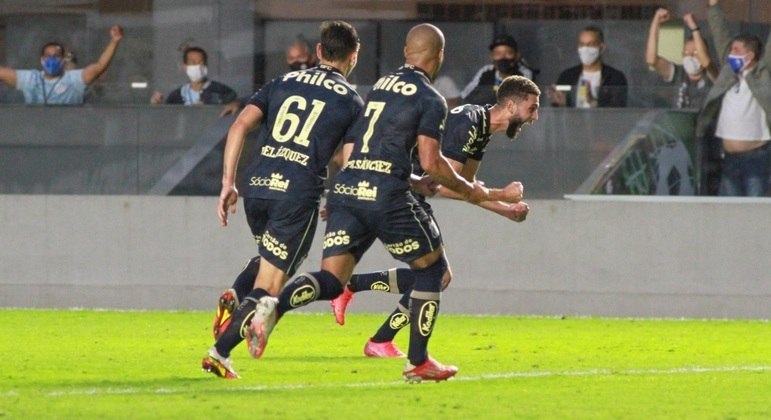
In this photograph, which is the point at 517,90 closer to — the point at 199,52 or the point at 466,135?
the point at 466,135

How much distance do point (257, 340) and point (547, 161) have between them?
857cm

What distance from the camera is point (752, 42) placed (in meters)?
18.0

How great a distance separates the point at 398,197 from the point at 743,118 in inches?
336

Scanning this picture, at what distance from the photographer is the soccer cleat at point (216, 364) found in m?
10.2

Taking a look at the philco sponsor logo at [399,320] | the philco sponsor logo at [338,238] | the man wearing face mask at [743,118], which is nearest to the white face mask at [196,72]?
the man wearing face mask at [743,118]

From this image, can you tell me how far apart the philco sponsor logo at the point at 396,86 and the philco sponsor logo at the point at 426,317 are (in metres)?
1.13

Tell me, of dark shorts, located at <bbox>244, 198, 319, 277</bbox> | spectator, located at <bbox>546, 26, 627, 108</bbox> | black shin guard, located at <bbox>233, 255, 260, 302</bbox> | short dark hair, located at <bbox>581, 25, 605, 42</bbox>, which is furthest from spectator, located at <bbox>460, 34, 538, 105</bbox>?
dark shorts, located at <bbox>244, 198, 319, 277</bbox>

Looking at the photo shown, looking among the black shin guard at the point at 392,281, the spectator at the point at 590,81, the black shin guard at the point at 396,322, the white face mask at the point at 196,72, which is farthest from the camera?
the white face mask at the point at 196,72

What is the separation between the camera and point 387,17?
18.9 meters

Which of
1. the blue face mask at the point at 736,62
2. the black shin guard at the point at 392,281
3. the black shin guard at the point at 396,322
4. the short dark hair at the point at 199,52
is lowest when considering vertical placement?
the black shin guard at the point at 396,322

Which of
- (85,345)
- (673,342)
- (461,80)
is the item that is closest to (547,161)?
(461,80)

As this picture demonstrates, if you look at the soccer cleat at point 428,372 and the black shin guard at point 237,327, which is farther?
the soccer cleat at point 428,372

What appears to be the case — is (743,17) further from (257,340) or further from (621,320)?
(257,340)

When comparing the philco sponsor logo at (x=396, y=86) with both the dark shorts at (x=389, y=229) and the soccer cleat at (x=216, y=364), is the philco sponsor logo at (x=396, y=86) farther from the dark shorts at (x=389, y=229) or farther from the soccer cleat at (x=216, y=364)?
the soccer cleat at (x=216, y=364)
